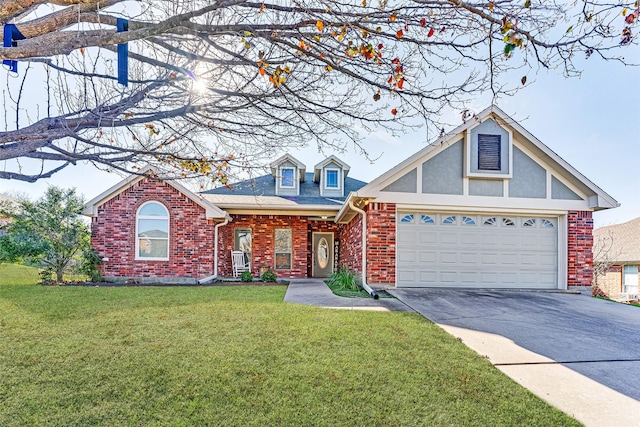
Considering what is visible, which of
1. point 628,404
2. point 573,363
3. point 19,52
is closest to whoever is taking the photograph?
point 19,52

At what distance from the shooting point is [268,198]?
1430 centimetres

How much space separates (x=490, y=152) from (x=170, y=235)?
34.6 feet

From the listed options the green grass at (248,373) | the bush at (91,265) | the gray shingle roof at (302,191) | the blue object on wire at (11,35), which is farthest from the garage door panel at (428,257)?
the bush at (91,265)

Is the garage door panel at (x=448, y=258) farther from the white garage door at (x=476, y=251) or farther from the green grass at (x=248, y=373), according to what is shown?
the green grass at (x=248, y=373)

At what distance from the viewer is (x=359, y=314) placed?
6535 millimetres

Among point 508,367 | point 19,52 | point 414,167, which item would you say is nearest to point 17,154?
point 19,52

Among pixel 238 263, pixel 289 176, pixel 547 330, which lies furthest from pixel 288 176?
pixel 547 330

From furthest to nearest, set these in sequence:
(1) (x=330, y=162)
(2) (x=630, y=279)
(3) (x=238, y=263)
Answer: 1. (2) (x=630, y=279)
2. (1) (x=330, y=162)
3. (3) (x=238, y=263)

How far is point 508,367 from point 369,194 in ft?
19.3

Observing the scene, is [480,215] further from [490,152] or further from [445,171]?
[490,152]

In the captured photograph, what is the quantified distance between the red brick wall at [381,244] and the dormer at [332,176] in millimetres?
5925

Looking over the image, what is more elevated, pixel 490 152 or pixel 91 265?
pixel 490 152

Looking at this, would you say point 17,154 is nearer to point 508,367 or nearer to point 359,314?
point 359,314

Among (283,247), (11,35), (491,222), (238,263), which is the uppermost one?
(11,35)
